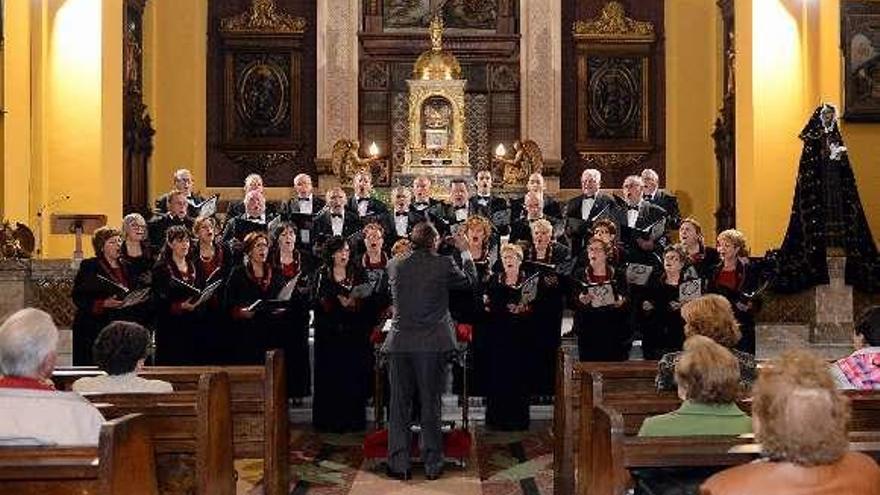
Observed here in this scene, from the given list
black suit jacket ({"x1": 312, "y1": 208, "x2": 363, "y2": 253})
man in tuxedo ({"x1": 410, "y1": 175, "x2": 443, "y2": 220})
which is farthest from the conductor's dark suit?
man in tuxedo ({"x1": 410, "y1": 175, "x2": 443, "y2": 220})

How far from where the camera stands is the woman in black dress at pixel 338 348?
8.84 metres

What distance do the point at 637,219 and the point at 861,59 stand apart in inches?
146

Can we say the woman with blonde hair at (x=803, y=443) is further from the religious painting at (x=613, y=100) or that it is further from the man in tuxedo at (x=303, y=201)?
the religious painting at (x=613, y=100)

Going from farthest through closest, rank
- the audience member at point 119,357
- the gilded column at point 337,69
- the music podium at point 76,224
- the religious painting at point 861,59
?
the gilded column at point 337,69
the religious painting at point 861,59
the music podium at point 76,224
the audience member at point 119,357

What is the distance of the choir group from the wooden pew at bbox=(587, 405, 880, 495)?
4819 millimetres

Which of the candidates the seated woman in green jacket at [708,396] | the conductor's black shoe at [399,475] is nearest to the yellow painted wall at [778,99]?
the conductor's black shoe at [399,475]

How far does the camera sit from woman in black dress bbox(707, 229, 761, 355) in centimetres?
888


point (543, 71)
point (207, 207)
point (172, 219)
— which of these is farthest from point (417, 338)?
point (543, 71)

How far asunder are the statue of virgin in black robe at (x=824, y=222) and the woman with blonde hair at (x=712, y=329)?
20.3 ft

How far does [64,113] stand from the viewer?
45.6ft

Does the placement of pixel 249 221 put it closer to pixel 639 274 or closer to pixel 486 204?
pixel 486 204

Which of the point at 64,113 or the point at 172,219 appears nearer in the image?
the point at 172,219

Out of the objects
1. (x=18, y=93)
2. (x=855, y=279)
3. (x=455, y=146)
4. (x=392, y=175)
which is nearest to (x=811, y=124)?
(x=855, y=279)

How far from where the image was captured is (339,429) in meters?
8.88
